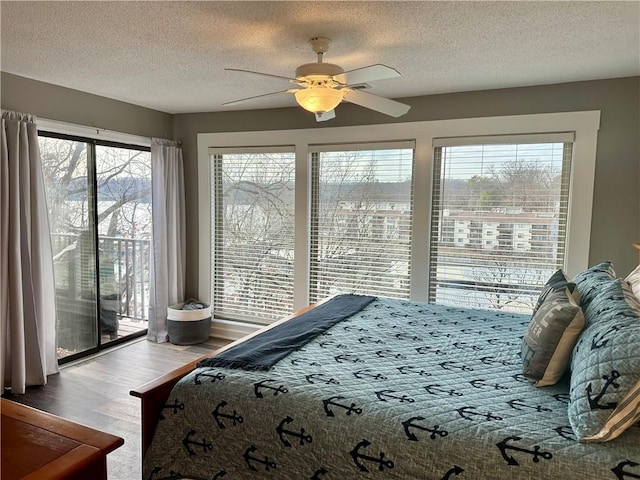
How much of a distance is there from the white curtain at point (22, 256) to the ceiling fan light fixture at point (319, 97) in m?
2.26

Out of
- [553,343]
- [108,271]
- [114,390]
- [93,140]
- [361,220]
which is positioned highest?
[93,140]

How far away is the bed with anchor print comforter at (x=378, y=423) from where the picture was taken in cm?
144

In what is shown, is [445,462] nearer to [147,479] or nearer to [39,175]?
[147,479]

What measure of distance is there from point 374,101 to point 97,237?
9.70 feet

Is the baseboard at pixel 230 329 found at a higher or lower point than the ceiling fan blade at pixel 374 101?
lower

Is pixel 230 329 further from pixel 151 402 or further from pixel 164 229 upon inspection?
pixel 151 402

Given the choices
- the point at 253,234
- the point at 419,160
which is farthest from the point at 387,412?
the point at 253,234

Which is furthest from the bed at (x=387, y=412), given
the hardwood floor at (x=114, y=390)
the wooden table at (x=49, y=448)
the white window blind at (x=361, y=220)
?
the white window blind at (x=361, y=220)

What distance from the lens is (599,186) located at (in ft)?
11.1

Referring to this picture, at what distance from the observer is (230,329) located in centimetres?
484

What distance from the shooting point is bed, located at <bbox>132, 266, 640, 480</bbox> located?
1440 millimetres

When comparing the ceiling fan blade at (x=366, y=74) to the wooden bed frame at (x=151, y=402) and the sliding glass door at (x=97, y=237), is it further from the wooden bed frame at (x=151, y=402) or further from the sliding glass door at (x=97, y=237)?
the sliding glass door at (x=97, y=237)

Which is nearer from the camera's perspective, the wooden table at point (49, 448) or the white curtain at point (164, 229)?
the wooden table at point (49, 448)

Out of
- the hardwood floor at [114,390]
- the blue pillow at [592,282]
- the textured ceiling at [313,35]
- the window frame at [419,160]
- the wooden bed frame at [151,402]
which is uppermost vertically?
the textured ceiling at [313,35]
